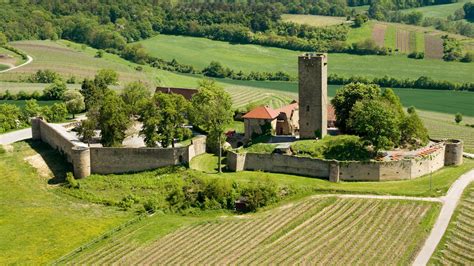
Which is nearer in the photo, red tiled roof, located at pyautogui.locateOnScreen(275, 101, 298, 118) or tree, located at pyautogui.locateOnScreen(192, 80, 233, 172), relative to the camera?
tree, located at pyautogui.locateOnScreen(192, 80, 233, 172)

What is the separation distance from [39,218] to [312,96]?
23.9 metres

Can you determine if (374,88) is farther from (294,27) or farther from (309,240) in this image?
(294,27)

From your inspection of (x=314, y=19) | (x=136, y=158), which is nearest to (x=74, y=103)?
(x=136, y=158)

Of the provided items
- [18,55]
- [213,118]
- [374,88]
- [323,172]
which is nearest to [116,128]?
[213,118]

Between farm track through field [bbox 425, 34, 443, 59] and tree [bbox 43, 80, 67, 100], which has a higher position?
farm track through field [bbox 425, 34, 443, 59]

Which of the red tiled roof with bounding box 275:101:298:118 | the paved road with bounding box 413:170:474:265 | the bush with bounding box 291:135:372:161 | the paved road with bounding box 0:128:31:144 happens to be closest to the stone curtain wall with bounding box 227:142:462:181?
the bush with bounding box 291:135:372:161

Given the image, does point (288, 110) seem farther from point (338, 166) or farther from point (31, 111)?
point (31, 111)

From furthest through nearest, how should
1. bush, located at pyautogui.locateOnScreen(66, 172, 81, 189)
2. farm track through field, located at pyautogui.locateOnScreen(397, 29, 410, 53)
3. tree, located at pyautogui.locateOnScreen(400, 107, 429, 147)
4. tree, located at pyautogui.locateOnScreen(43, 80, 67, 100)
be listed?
1. farm track through field, located at pyautogui.locateOnScreen(397, 29, 410, 53)
2. tree, located at pyautogui.locateOnScreen(43, 80, 67, 100)
3. tree, located at pyautogui.locateOnScreen(400, 107, 429, 147)
4. bush, located at pyautogui.locateOnScreen(66, 172, 81, 189)

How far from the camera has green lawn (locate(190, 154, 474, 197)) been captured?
176 feet

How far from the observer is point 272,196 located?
53.6 meters

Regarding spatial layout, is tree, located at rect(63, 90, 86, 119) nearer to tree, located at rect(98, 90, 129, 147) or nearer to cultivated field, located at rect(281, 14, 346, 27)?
tree, located at rect(98, 90, 129, 147)

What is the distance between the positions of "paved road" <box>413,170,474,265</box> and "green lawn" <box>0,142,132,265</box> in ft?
68.1

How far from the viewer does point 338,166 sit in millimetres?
55969

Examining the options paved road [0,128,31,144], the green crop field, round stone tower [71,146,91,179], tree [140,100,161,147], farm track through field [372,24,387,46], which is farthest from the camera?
the green crop field
